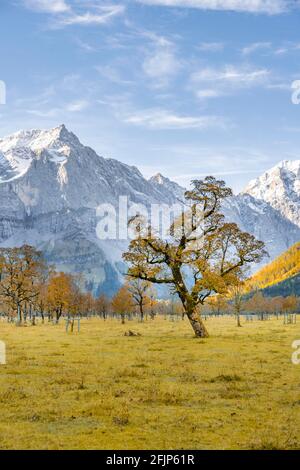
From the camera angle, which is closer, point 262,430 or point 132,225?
point 262,430

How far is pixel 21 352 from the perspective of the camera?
37.2 metres

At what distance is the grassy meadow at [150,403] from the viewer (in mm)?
13227

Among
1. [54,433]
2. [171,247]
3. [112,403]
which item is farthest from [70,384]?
[171,247]

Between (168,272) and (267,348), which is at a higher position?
(168,272)

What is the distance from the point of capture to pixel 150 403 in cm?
1811

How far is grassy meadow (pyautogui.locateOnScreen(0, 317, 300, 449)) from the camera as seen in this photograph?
521 inches

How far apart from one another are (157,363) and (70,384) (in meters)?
8.88

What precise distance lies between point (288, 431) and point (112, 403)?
259 inches

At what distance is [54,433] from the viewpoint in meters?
13.9

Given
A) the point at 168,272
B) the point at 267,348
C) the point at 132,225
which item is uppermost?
the point at 132,225

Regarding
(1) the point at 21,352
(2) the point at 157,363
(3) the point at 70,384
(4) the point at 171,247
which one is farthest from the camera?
(4) the point at 171,247

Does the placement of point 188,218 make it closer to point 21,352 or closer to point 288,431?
point 21,352
